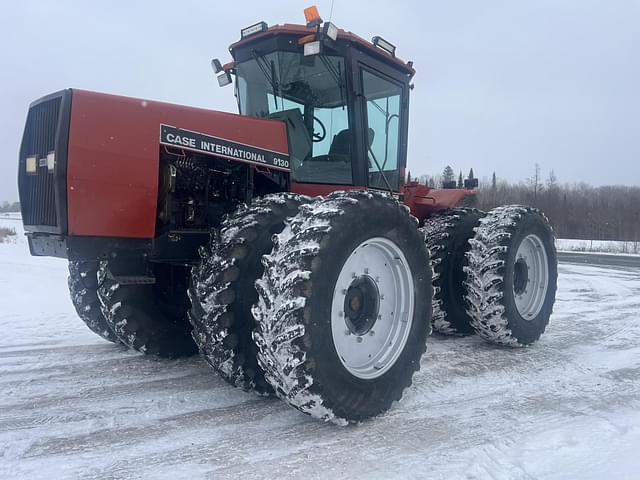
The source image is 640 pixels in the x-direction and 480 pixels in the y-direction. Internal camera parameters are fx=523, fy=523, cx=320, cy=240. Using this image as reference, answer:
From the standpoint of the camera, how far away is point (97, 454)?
2855 millimetres

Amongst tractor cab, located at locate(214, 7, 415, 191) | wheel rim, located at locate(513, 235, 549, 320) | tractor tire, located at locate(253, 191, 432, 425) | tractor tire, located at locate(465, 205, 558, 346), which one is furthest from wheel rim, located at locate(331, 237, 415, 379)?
wheel rim, located at locate(513, 235, 549, 320)

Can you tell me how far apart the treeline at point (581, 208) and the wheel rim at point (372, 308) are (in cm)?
3935

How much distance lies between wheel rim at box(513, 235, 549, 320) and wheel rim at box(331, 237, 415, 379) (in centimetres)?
228

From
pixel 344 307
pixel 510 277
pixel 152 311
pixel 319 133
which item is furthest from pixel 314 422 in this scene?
pixel 510 277

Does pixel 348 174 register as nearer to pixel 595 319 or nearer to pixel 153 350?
pixel 153 350

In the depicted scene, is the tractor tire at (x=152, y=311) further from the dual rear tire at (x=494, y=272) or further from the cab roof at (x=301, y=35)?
the dual rear tire at (x=494, y=272)

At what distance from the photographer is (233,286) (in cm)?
331

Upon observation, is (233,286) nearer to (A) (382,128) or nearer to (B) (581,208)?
(A) (382,128)

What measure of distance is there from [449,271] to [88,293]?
3502 millimetres

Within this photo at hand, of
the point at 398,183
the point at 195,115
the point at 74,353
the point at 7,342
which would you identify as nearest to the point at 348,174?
the point at 398,183

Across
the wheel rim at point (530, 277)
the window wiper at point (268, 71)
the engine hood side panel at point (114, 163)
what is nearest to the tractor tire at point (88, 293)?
the engine hood side panel at point (114, 163)

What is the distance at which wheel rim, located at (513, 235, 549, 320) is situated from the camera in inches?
221

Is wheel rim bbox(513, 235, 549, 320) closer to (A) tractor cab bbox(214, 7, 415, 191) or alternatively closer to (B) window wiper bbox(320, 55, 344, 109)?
(A) tractor cab bbox(214, 7, 415, 191)

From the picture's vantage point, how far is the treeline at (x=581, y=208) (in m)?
47.9
